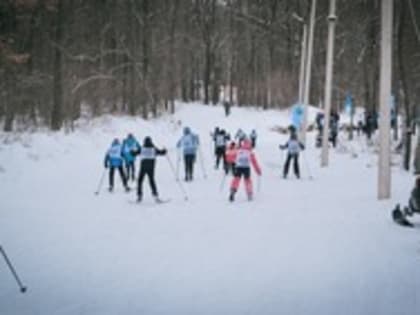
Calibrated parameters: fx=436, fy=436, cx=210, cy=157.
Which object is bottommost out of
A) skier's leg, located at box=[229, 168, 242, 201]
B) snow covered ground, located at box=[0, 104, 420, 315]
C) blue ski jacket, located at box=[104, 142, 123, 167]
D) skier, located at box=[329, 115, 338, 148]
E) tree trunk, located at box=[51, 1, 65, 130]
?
snow covered ground, located at box=[0, 104, 420, 315]

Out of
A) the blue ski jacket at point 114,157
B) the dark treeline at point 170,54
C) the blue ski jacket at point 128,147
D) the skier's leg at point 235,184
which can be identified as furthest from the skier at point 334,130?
the blue ski jacket at point 114,157

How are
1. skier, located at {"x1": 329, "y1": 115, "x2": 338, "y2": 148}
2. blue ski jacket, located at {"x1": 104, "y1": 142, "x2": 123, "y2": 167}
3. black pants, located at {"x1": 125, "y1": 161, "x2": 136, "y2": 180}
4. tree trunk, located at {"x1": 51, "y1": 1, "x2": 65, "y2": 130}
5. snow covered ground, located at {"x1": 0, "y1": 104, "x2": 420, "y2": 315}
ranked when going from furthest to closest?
skier, located at {"x1": 329, "y1": 115, "x2": 338, "y2": 148}
tree trunk, located at {"x1": 51, "y1": 1, "x2": 65, "y2": 130}
black pants, located at {"x1": 125, "y1": 161, "x2": 136, "y2": 180}
blue ski jacket, located at {"x1": 104, "y1": 142, "x2": 123, "y2": 167}
snow covered ground, located at {"x1": 0, "y1": 104, "x2": 420, "y2": 315}

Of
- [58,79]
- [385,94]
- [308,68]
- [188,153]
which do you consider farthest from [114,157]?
[308,68]

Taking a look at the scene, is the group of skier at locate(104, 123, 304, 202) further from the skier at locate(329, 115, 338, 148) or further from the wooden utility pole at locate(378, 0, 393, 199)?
the skier at locate(329, 115, 338, 148)

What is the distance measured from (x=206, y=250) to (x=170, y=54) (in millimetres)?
34807

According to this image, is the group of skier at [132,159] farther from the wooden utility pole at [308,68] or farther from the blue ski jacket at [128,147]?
the wooden utility pole at [308,68]

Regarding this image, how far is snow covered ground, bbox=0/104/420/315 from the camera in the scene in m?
5.41

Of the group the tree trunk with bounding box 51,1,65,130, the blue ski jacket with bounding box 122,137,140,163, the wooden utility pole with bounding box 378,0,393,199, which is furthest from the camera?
the tree trunk with bounding box 51,1,65,130

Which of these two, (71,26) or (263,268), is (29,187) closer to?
(263,268)

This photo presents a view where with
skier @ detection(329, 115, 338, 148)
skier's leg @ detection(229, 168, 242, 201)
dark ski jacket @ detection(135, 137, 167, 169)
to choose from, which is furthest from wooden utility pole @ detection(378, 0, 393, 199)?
skier @ detection(329, 115, 338, 148)

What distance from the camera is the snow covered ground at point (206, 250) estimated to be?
17.7 feet

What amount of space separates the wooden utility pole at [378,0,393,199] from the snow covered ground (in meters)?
0.67

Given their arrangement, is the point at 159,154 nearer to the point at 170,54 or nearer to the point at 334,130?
the point at 334,130

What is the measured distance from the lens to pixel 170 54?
40.2 meters
